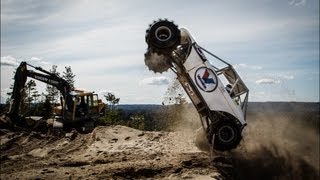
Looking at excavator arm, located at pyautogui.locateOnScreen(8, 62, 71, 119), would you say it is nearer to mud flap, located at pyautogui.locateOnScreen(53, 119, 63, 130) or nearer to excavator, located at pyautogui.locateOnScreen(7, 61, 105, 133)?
excavator, located at pyautogui.locateOnScreen(7, 61, 105, 133)

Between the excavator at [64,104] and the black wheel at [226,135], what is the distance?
11.3m

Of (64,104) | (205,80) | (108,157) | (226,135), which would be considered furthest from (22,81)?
(226,135)

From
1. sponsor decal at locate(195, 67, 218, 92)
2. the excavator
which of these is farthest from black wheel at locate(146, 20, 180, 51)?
the excavator

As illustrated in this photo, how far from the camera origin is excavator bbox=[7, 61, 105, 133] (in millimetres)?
18578

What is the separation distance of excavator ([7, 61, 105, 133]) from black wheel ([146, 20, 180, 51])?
10.7 m

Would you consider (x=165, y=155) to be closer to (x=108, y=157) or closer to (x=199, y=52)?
(x=108, y=157)

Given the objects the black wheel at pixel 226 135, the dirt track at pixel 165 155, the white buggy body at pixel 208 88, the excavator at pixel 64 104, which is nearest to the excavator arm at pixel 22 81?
the excavator at pixel 64 104

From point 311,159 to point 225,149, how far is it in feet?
15.2

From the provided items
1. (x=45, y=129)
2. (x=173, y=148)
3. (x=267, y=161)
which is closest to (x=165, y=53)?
(x=173, y=148)

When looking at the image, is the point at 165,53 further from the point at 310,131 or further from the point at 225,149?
the point at 310,131

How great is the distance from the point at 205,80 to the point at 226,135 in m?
1.78

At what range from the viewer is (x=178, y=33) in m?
10.2

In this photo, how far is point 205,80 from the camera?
10.4 meters

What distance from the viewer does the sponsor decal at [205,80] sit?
10.4 m
